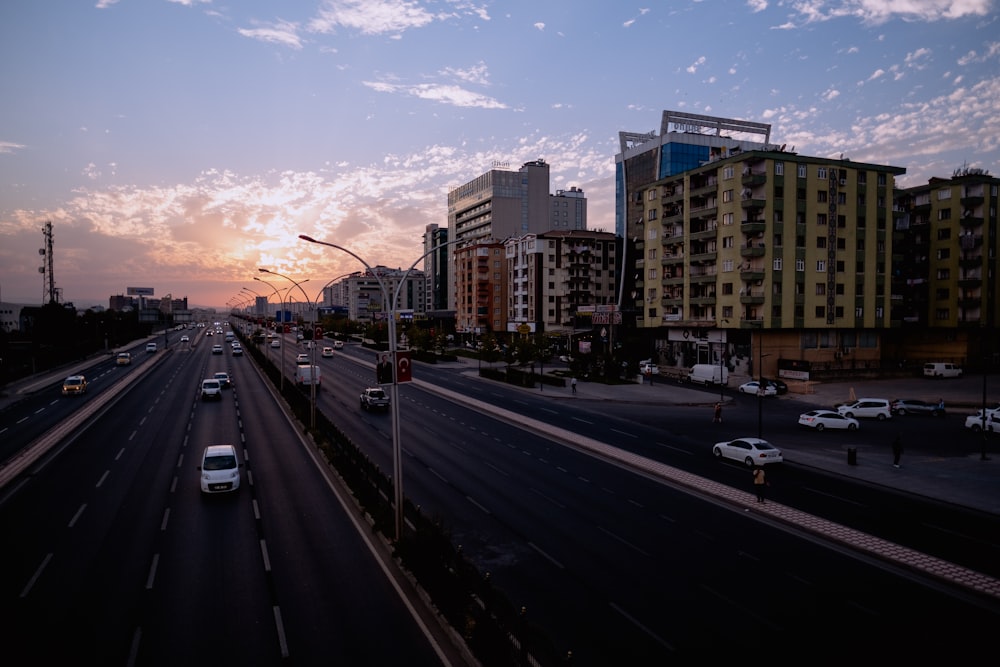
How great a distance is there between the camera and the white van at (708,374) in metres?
62.9

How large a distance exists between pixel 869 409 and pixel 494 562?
40.2m

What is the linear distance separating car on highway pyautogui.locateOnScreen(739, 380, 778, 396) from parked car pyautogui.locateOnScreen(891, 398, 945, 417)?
35.3 ft

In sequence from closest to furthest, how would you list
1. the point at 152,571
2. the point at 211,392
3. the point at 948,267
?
the point at 152,571 → the point at 211,392 → the point at 948,267

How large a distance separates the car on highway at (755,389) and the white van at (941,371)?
912 inches

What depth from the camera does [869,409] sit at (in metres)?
45.0

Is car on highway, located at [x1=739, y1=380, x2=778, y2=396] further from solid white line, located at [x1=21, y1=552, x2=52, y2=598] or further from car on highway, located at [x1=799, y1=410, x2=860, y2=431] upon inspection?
solid white line, located at [x1=21, y1=552, x2=52, y2=598]

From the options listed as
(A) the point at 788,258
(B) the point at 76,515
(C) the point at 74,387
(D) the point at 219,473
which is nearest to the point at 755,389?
(A) the point at 788,258

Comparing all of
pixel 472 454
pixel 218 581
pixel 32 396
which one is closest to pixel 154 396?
pixel 32 396

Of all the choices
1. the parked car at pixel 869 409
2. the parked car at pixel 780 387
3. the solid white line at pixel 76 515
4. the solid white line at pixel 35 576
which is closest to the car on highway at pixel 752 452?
the parked car at pixel 869 409

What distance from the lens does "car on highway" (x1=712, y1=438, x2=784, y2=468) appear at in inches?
1152

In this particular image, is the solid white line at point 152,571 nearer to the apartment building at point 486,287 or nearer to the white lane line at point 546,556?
the white lane line at point 546,556

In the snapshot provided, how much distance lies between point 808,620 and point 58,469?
30.7 m

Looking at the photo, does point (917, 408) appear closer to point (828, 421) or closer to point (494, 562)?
point (828, 421)

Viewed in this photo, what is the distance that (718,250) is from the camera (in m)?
69.0
